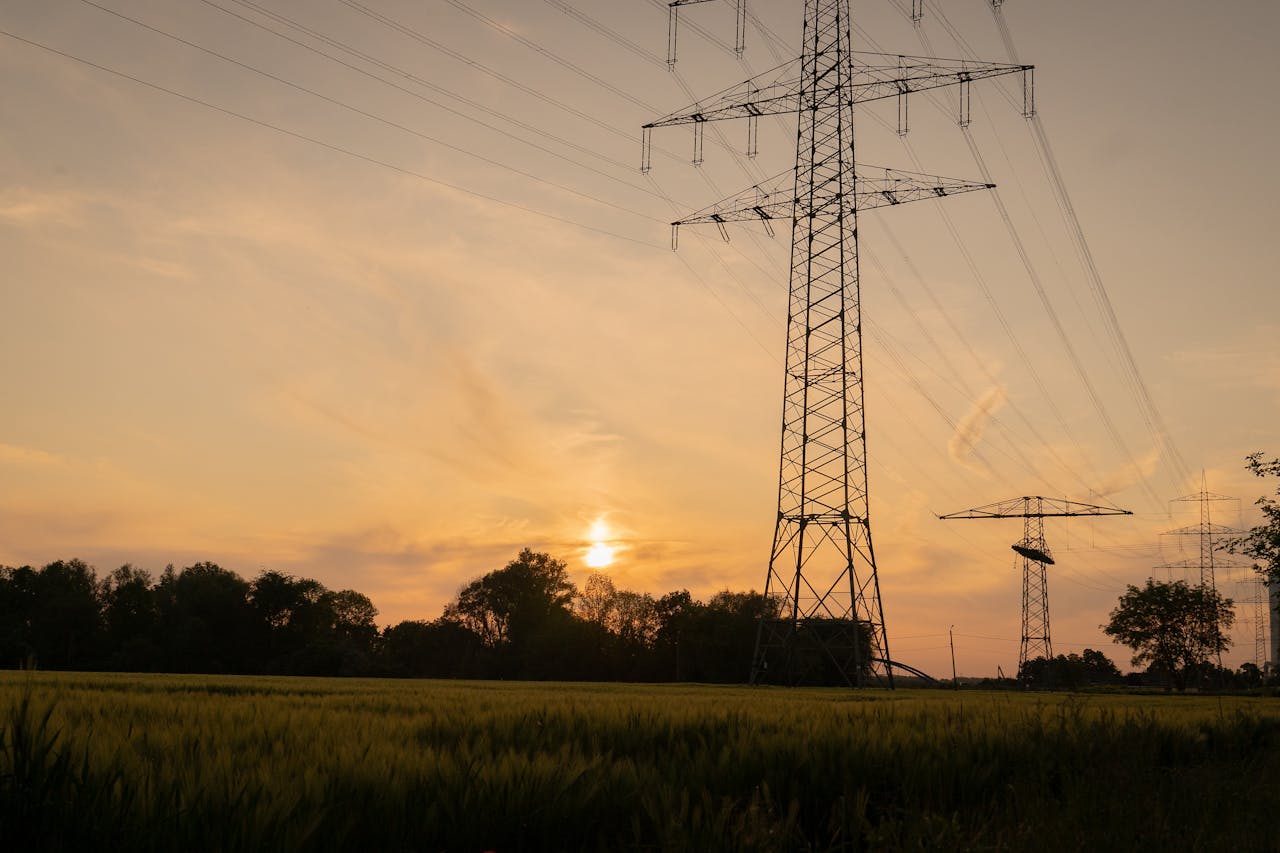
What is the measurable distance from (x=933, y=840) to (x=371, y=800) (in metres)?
3.29

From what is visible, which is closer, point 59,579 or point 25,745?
point 25,745

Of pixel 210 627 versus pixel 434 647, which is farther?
pixel 434 647

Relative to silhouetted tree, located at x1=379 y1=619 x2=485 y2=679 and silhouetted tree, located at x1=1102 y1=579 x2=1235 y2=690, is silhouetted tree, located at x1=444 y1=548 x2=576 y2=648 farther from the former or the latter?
silhouetted tree, located at x1=1102 y1=579 x2=1235 y2=690

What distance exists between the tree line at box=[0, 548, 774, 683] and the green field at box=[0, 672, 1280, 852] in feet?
241

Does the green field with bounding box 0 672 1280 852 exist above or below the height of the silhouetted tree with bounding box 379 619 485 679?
above

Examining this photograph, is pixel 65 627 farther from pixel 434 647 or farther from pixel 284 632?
pixel 434 647

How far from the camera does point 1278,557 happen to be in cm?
4872

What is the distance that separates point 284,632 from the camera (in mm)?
93750

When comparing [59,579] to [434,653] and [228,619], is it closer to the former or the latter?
[228,619]

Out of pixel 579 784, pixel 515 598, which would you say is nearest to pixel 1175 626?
pixel 515 598

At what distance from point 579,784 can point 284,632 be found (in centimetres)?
9733

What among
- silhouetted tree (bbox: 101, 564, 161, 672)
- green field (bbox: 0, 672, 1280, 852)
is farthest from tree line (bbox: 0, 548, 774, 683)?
green field (bbox: 0, 672, 1280, 852)

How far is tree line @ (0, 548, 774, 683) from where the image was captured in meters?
87.6

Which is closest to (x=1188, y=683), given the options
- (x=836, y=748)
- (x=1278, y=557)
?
(x=1278, y=557)
